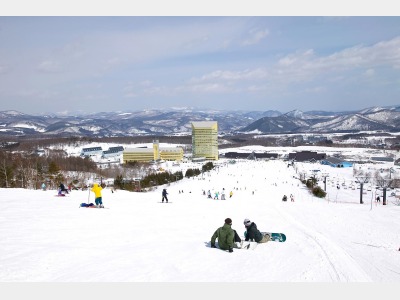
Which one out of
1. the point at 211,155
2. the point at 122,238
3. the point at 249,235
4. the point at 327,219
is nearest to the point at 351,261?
the point at 249,235

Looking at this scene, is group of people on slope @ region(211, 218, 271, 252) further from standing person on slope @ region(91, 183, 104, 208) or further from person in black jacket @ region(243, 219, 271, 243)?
standing person on slope @ region(91, 183, 104, 208)

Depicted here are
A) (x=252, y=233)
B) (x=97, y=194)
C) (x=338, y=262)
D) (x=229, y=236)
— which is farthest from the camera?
(x=97, y=194)

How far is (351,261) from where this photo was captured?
689cm

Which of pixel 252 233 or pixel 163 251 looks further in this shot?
pixel 252 233

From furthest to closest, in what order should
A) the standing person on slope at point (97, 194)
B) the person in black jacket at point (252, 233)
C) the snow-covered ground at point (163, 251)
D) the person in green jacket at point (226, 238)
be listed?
the standing person on slope at point (97, 194) → the person in black jacket at point (252, 233) → the person in green jacket at point (226, 238) → the snow-covered ground at point (163, 251)

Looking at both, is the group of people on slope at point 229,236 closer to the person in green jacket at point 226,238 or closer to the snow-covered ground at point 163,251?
the person in green jacket at point 226,238

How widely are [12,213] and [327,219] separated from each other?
438 inches

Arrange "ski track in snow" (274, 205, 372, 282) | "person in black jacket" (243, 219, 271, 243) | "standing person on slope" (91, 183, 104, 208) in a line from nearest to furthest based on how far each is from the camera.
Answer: "ski track in snow" (274, 205, 372, 282) < "person in black jacket" (243, 219, 271, 243) < "standing person on slope" (91, 183, 104, 208)

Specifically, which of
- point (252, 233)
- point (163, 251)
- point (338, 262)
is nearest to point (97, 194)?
point (163, 251)

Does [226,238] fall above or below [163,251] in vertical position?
above

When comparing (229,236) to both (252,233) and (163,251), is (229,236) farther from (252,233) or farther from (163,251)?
(163,251)

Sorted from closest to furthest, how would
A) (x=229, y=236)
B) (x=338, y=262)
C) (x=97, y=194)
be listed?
(x=338, y=262) < (x=229, y=236) < (x=97, y=194)

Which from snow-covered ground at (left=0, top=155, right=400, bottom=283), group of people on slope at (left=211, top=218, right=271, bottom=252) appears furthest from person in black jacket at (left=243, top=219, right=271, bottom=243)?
snow-covered ground at (left=0, top=155, right=400, bottom=283)

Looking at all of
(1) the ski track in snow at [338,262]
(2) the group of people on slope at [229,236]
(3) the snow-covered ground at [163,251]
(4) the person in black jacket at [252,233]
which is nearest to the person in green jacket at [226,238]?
(2) the group of people on slope at [229,236]
